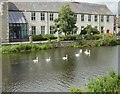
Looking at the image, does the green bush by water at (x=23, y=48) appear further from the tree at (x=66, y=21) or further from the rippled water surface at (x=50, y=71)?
the tree at (x=66, y=21)

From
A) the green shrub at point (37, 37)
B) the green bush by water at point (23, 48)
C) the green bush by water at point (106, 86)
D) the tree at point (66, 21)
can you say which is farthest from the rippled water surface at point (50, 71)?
the tree at point (66, 21)

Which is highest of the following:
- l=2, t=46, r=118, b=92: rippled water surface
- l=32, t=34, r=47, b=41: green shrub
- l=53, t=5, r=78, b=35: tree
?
l=53, t=5, r=78, b=35: tree

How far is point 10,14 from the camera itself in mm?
44875

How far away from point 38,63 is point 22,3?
23137 mm

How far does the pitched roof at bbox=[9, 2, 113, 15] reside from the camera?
155 feet

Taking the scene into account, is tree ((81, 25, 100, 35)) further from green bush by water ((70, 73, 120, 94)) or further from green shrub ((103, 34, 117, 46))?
green bush by water ((70, 73, 120, 94))

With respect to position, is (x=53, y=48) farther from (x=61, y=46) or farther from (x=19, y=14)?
(x=19, y=14)

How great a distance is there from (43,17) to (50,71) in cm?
2602

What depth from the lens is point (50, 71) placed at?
2278 centimetres

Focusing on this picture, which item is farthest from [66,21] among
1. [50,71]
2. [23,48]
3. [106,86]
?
[106,86]

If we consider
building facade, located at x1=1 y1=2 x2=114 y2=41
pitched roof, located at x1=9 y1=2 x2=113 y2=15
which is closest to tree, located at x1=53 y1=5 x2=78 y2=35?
building facade, located at x1=1 y1=2 x2=114 y2=41

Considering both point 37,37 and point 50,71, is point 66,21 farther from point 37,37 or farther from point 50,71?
point 50,71

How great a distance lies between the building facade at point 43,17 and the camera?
4488 cm

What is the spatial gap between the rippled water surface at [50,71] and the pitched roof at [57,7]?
658 inches
